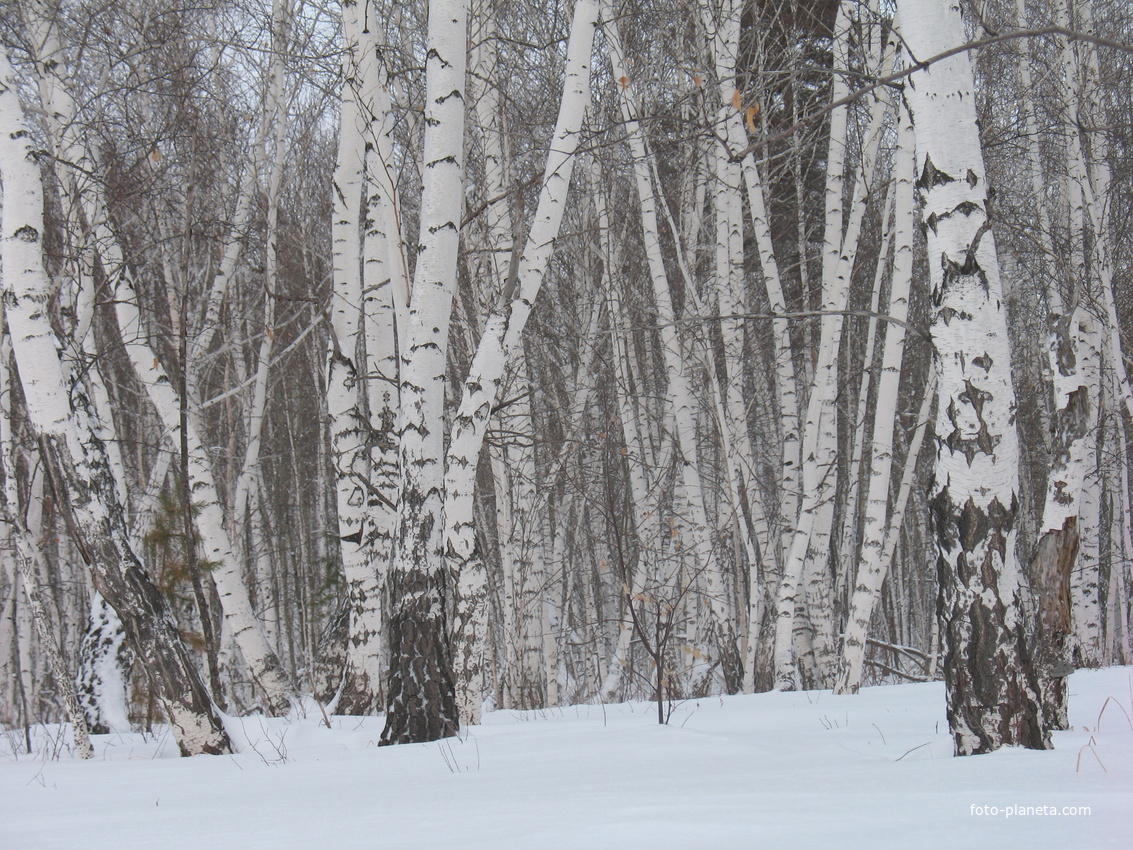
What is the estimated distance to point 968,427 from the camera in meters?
2.82

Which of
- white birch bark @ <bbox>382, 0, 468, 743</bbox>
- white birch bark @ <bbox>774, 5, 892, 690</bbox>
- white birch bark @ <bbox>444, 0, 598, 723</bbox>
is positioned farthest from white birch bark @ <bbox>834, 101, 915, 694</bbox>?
white birch bark @ <bbox>382, 0, 468, 743</bbox>

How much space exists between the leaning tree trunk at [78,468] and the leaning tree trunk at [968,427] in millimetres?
3421

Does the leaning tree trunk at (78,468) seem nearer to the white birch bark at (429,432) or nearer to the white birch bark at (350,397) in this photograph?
the white birch bark at (429,432)

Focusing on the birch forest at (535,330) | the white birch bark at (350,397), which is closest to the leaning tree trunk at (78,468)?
the birch forest at (535,330)

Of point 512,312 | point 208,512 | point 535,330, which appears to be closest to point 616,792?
point 512,312

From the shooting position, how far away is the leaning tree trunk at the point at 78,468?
415 centimetres

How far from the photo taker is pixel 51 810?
109 inches

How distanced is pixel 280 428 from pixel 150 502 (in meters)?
9.36

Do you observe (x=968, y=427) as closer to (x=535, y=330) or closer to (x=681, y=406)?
(x=681, y=406)

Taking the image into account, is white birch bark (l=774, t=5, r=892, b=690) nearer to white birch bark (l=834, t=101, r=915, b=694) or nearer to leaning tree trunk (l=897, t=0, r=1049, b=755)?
white birch bark (l=834, t=101, r=915, b=694)

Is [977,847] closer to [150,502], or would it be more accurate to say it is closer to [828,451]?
[828,451]

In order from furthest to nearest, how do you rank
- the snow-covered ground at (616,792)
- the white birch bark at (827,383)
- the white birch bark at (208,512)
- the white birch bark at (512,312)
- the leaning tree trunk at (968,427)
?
the white birch bark at (827,383) → the white birch bark at (208,512) → the white birch bark at (512,312) → the leaning tree trunk at (968,427) → the snow-covered ground at (616,792)

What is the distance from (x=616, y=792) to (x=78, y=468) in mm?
3235

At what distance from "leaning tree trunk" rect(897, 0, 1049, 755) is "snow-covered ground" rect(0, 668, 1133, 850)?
19 cm
